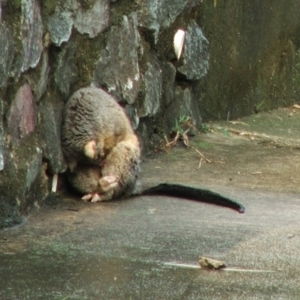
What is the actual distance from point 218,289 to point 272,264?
445 mm

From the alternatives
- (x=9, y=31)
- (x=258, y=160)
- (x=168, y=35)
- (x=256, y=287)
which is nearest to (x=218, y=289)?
(x=256, y=287)

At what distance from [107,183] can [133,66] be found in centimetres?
103

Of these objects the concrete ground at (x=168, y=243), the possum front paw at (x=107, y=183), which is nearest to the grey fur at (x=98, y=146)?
the possum front paw at (x=107, y=183)

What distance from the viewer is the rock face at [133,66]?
4.64 meters

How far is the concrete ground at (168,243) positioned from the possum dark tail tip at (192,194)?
0.05 metres

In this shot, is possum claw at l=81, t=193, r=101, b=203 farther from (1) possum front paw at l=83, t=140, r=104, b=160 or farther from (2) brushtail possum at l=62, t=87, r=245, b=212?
(1) possum front paw at l=83, t=140, r=104, b=160

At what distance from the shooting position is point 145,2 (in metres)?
6.09

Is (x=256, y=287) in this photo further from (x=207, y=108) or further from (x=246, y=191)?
(x=207, y=108)

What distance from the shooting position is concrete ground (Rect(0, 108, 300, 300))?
12.4 ft

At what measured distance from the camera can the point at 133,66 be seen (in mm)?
5969

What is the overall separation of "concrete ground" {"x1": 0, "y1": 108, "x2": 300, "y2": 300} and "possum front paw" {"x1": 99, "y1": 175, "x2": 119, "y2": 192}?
9cm

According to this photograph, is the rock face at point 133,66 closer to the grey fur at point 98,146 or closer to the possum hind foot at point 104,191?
the grey fur at point 98,146

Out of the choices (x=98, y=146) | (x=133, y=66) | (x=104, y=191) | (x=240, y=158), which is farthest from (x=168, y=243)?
(x=240, y=158)

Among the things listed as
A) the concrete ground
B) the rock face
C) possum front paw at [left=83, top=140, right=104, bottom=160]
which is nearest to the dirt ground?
the concrete ground
